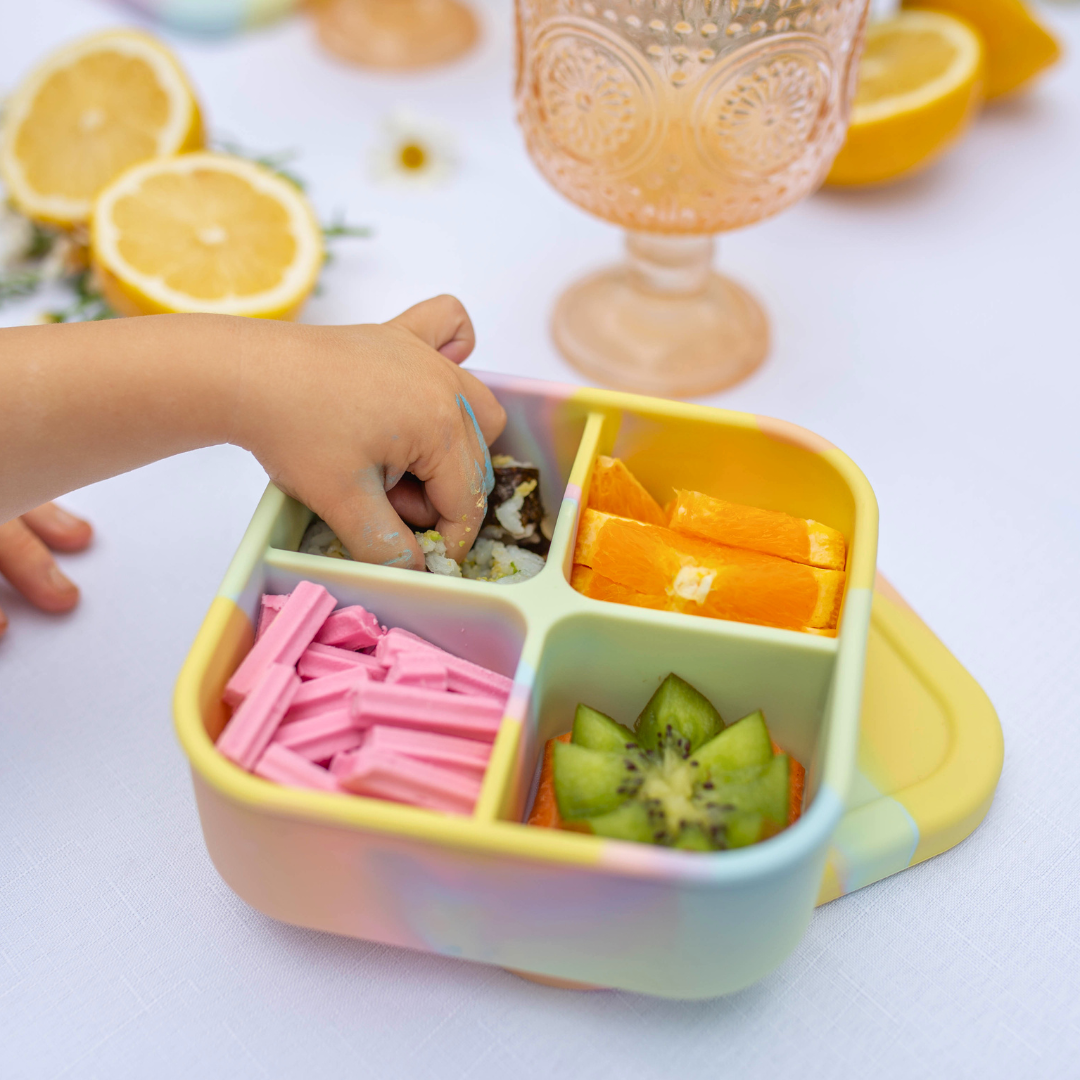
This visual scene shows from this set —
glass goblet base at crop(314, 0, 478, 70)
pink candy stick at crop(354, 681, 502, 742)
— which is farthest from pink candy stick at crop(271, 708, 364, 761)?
glass goblet base at crop(314, 0, 478, 70)

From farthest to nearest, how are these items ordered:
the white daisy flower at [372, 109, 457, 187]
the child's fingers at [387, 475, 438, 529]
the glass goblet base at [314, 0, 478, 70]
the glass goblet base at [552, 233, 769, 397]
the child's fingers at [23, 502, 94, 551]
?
1. the glass goblet base at [314, 0, 478, 70]
2. the white daisy flower at [372, 109, 457, 187]
3. the glass goblet base at [552, 233, 769, 397]
4. the child's fingers at [23, 502, 94, 551]
5. the child's fingers at [387, 475, 438, 529]

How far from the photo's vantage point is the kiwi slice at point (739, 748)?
0.63 meters

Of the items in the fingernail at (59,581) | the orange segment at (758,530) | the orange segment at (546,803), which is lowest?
the fingernail at (59,581)

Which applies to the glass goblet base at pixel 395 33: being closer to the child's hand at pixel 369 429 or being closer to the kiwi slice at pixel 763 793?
the child's hand at pixel 369 429

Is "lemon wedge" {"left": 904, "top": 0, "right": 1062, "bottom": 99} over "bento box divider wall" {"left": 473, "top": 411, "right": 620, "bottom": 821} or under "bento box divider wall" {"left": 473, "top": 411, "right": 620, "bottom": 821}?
over

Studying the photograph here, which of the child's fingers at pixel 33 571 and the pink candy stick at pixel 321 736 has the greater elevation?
the pink candy stick at pixel 321 736

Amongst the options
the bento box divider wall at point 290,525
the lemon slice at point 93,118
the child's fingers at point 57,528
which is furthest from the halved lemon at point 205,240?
the bento box divider wall at point 290,525

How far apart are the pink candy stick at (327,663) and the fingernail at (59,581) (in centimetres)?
29

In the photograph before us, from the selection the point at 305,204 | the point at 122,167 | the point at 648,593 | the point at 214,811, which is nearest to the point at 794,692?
the point at 648,593

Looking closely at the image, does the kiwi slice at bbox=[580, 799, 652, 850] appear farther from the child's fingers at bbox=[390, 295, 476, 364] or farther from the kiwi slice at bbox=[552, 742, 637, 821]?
the child's fingers at bbox=[390, 295, 476, 364]

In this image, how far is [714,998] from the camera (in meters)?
0.66

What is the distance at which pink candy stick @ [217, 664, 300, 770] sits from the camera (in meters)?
0.59

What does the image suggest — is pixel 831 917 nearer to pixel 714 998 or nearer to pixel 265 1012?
pixel 714 998

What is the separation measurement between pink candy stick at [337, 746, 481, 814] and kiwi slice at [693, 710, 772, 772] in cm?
14
